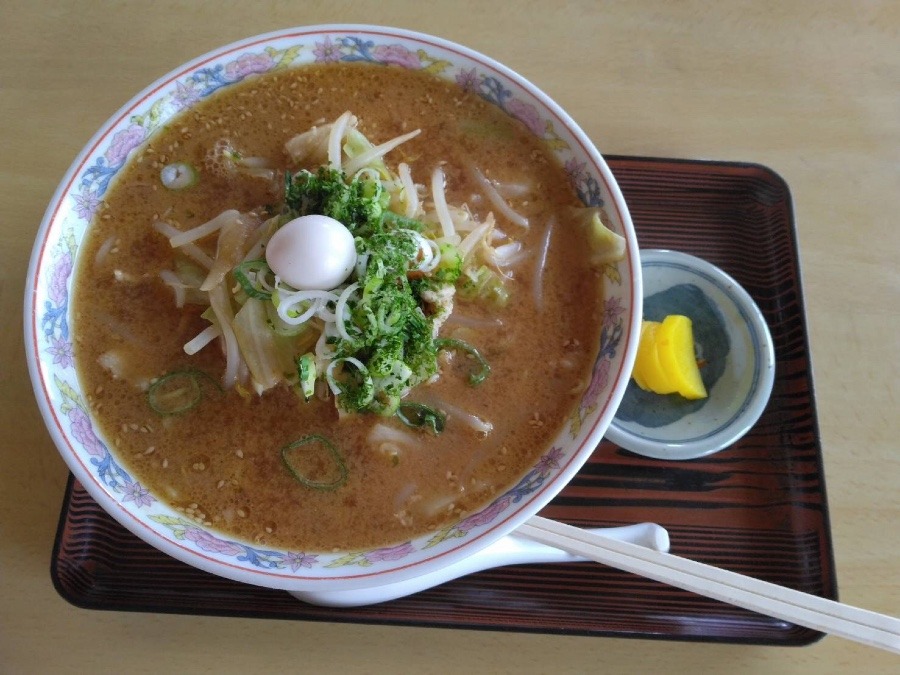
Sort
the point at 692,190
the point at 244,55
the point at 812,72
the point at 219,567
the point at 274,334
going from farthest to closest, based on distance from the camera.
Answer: the point at 812,72
the point at 692,190
the point at 244,55
the point at 274,334
the point at 219,567

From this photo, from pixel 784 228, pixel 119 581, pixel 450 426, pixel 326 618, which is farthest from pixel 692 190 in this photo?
pixel 119 581

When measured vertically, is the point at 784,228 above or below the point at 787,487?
above


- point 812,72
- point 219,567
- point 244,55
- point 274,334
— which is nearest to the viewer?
point 219,567

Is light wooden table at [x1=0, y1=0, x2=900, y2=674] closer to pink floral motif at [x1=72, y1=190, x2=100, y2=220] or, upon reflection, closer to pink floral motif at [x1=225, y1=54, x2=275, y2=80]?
pink floral motif at [x1=72, y1=190, x2=100, y2=220]

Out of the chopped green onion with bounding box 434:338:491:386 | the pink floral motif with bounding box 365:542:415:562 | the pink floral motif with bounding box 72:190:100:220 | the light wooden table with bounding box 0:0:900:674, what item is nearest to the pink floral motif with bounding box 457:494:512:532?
the pink floral motif with bounding box 365:542:415:562

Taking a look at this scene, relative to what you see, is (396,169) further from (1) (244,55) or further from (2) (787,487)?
(2) (787,487)
